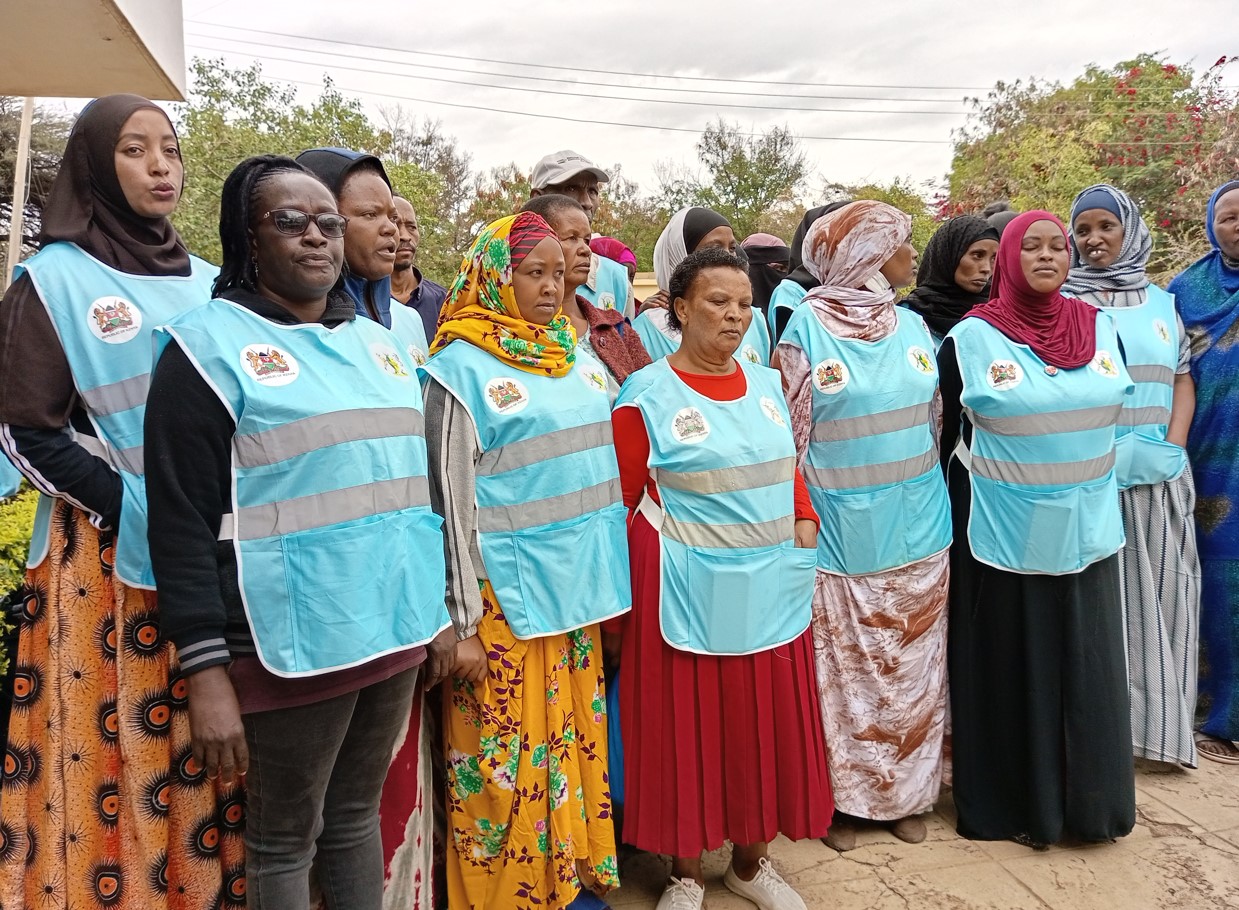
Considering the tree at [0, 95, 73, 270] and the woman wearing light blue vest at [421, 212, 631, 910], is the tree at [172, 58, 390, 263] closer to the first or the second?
the tree at [0, 95, 73, 270]

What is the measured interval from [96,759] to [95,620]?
1.09 feet

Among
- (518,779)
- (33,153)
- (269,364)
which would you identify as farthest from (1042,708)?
(33,153)

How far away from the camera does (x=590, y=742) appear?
8.52 feet

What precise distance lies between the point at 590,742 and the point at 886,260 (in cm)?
200

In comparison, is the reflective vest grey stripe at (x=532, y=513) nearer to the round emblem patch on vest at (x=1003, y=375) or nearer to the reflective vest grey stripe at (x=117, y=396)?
the reflective vest grey stripe at (x=117, y=396)

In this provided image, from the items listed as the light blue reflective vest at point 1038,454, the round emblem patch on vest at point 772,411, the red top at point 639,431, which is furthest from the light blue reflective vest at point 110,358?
the light blue reflective vest at point 1038,454

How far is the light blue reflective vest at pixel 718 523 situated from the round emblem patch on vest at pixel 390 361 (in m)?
0.80

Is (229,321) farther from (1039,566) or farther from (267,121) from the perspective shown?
(267,121)

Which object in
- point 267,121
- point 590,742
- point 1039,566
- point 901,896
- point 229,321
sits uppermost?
point 267,121

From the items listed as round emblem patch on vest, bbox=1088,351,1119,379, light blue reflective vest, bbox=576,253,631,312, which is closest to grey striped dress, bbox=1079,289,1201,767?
round emblem patch on vest, bbox=1088,351,1119,379

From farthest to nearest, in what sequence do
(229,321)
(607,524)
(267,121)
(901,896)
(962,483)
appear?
(267,121)
(962,483)
(901,896)
(607,524)
(229,321)

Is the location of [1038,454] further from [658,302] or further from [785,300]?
[658,302]

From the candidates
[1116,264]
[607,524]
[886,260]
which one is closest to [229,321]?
[607,524]

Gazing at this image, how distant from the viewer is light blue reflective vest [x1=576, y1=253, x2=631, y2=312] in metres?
3.94
